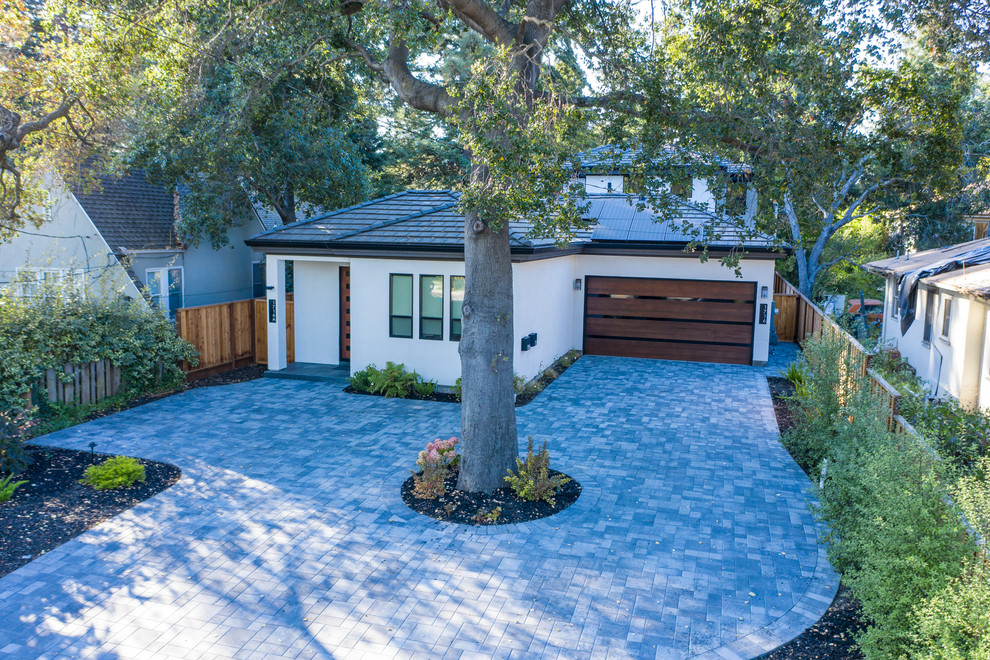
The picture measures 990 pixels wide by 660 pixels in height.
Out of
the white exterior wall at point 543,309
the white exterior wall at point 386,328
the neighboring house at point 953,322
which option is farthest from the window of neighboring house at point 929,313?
the white exterior wall at point 386,328

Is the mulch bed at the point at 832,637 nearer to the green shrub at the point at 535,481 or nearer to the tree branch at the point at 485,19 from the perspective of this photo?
the green shrub at the point at 535,481

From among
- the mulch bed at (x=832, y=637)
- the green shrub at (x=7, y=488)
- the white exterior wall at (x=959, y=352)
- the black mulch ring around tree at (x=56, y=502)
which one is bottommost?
the mulch bed at (x=832, y=637)

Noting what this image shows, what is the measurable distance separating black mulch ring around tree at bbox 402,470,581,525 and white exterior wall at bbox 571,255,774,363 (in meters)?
9.65

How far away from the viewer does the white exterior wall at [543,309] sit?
43.8 feet

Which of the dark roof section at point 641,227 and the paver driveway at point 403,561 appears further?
the dark roof section at point 641,227

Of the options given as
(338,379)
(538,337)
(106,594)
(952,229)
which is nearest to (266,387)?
(338,379)

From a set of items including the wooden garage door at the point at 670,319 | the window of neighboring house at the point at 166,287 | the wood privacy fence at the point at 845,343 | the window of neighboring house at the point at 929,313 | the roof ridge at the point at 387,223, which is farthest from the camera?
the window of neighboring house at the point at 166,287

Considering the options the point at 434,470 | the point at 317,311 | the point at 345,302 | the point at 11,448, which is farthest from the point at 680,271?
the point at 11,448

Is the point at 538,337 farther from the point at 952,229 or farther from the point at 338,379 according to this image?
the point at 952,229

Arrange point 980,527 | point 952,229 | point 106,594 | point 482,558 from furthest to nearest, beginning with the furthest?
1. point 952,229
2. point 482,558
3. point 106,594
4. point 980,527

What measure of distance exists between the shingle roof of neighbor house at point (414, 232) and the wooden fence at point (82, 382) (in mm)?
3785

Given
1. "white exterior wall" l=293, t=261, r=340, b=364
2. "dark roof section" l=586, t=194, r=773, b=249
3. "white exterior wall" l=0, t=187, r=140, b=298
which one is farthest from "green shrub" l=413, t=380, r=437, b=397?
"white exterior wall" l=0, t=187, r=140, b=298

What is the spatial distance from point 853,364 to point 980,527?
578 cm

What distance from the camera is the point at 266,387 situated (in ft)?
45.0
